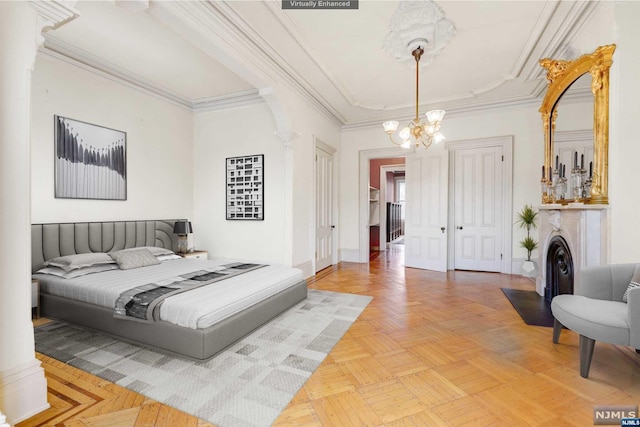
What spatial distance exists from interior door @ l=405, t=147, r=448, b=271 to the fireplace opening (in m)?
1.83

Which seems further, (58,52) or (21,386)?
(58,52)

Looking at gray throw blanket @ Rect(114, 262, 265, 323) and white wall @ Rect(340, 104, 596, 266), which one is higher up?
white wall @ Rect(340, 104, 596, 266)

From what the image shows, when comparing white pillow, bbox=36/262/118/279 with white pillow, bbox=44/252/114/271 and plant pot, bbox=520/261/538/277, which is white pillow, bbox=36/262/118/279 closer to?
white pillow, bbox=44/252/114/271

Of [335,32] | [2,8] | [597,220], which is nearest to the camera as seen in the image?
[2,8]

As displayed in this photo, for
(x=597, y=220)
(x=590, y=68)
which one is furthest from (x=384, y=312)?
(x=590, y=68)

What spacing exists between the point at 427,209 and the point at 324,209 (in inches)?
80.2

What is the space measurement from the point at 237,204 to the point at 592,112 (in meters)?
4.73

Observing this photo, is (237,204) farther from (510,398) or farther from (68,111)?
(510,398)

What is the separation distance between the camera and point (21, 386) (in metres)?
1.52

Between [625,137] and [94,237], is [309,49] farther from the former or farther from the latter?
[94,237]

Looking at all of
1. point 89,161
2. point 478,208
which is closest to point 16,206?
point 89,161

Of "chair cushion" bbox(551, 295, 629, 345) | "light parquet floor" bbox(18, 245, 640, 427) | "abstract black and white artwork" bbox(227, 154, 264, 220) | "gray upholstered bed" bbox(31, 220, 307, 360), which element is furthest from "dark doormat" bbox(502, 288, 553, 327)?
"abstract black and white artwork" bbox(227, 154, 264, 220)

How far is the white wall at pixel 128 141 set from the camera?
3.36m

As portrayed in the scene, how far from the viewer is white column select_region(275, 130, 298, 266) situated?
4.37m
